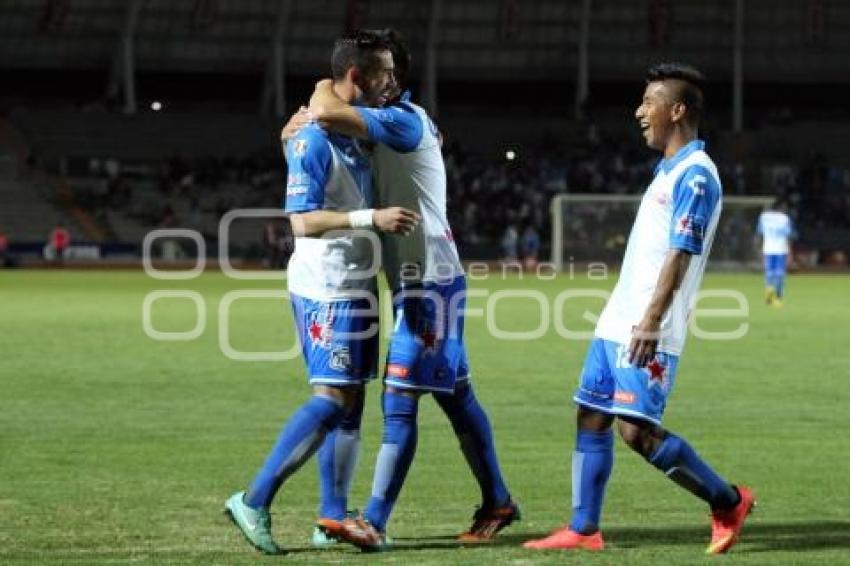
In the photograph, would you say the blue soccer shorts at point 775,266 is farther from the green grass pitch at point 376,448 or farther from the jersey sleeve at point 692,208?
the jersey sleeve at point 692,208

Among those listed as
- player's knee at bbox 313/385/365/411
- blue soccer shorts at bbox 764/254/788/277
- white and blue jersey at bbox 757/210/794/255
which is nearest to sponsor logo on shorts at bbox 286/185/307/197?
player's knee at bbox 313/385/365/411

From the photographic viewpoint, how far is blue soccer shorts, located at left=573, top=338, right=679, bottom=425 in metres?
7.99

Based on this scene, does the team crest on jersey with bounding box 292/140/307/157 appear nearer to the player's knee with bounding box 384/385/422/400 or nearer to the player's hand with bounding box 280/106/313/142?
the player's hand with bounding box 280/106/313/142

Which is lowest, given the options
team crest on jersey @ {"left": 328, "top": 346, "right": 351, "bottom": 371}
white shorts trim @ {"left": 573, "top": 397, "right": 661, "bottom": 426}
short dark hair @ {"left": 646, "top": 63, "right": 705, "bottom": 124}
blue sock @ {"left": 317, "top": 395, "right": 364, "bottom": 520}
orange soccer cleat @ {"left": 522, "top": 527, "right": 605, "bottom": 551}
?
orange soccer cleat @ {"left": 522, "top": 527, "right": 605, "bottom": 551}

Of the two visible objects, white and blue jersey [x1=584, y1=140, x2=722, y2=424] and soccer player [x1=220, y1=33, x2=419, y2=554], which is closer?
white and blue jersey [x1=584, y1=140, x2=722, y2=424]

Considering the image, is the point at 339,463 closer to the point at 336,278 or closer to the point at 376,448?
the point at 336,278

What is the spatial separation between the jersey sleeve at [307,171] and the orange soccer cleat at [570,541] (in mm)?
1768

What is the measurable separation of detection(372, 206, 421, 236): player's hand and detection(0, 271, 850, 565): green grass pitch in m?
1.39

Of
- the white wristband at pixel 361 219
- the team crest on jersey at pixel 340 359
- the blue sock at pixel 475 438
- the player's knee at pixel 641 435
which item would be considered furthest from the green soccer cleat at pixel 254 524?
the player's knee at pixel 641 435

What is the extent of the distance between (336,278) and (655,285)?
139 cm

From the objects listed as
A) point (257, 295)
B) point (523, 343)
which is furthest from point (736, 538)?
point (257, 295)

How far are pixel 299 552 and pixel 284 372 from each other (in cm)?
1060

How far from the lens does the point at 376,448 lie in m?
12.4

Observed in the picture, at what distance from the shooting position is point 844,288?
4128 centimetres
